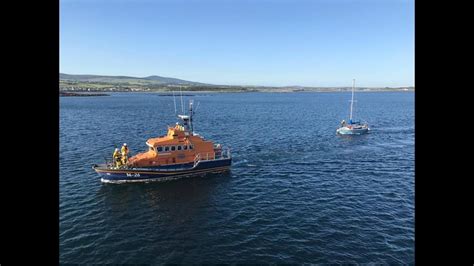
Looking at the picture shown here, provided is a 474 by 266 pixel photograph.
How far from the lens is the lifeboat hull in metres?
28.2

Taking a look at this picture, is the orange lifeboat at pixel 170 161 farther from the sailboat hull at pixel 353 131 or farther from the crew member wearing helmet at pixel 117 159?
the sailboat hull at pixel 353 131

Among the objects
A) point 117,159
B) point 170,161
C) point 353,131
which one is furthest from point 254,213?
point 353,131

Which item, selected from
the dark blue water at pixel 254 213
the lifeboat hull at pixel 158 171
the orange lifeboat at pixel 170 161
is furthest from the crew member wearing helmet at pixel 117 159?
the dark blue water at pixel 254 213

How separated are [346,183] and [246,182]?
9.35m

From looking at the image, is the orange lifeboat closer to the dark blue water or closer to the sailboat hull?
the dark blue water

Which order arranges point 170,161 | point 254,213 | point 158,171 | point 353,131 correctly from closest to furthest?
point 254,213
point 158,171
point 170,161
point 353,131

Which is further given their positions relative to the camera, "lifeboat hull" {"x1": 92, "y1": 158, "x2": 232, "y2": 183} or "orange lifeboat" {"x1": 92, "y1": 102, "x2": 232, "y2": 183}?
"orange lifeboat" {"x1": 92, "y1": 102, "x2": 232, "y2": 183}

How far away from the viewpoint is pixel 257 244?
1778cm

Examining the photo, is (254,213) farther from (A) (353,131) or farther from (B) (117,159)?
(A) (353,131)

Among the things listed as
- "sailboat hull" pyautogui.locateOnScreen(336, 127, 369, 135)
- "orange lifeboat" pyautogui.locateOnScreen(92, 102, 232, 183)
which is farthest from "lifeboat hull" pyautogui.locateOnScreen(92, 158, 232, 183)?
"sailboat hull" pyautogui.locateOnScreen(336, 127, 369, 135)

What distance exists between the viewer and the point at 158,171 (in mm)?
29000

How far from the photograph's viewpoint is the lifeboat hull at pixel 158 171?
1109 inches
